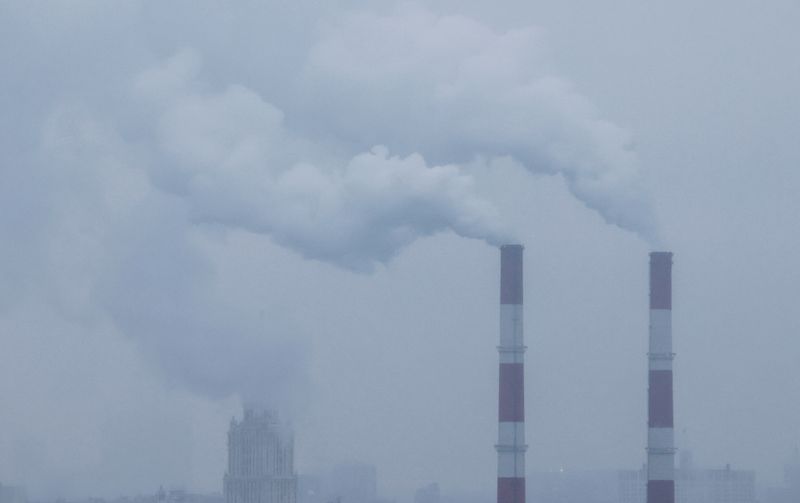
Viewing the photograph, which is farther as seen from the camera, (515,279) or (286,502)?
Result: (286,502)

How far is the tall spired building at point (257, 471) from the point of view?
6069 centimetres

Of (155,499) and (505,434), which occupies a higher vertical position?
Answer: (505,434)

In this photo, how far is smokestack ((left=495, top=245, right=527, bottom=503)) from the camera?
2853 centimetres

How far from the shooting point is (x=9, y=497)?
140ft

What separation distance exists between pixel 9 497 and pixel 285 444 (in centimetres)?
1737

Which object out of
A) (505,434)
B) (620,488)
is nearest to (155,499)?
(620,488)

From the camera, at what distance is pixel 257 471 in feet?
215

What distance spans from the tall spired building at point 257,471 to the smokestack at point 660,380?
3094 centimetres

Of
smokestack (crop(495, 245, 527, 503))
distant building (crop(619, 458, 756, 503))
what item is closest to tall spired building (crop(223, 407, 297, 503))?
distant building (crop(619, 458, 756, 503))

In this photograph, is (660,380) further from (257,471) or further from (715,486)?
(257,471)

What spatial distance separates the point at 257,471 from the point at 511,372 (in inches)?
1520

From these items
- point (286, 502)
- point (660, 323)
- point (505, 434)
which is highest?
point (660, 323)

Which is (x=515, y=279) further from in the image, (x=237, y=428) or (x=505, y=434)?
(x=237, y=428)

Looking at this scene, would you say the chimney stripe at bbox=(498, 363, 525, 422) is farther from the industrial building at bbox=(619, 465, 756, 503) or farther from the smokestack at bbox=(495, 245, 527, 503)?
the industrial building at bbox=(619, 465, 756, 503)
